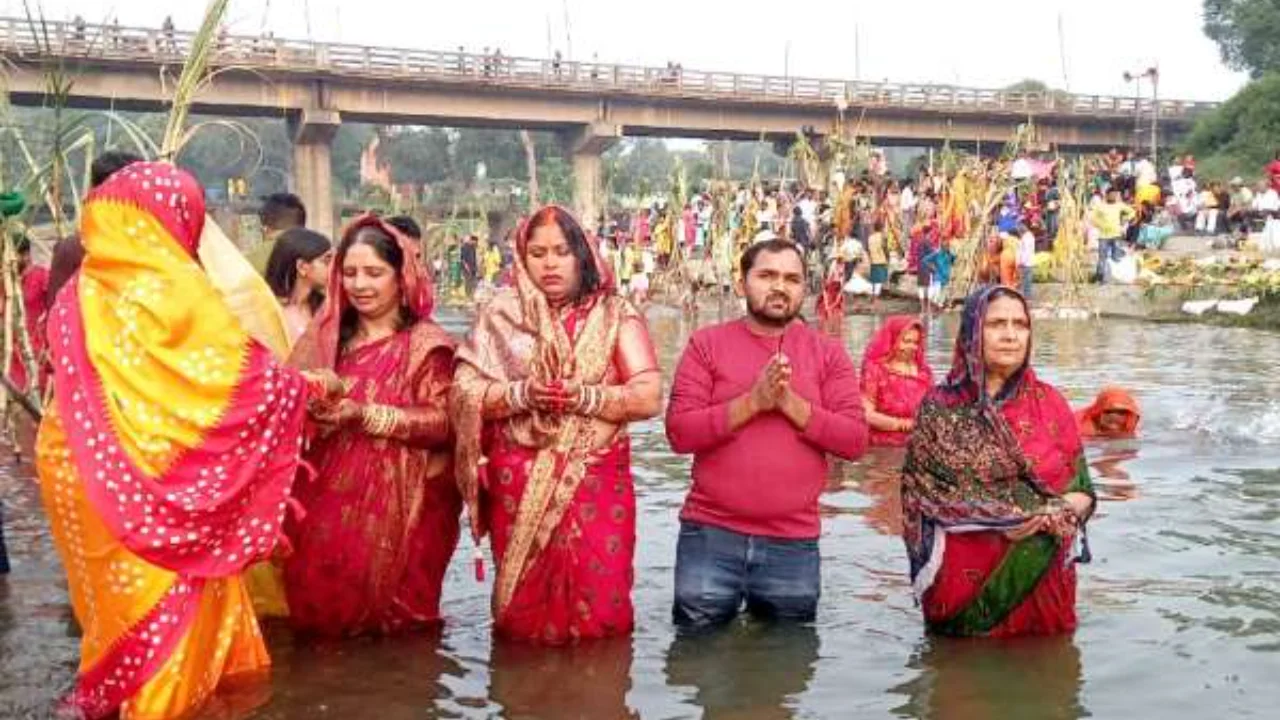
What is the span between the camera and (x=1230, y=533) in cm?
591

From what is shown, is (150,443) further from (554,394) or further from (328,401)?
(554,394)

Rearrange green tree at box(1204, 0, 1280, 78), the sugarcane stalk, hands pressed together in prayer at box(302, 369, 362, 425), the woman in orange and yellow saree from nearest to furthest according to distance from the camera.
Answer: the woman in orange and yellow saree → hands pressed together in prayer at box(302, 369, 362, 425) → the sugarcane stalk → green tree at box(1204, 0, 1280, 78)

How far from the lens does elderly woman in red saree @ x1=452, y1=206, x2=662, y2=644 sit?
13.4 ft

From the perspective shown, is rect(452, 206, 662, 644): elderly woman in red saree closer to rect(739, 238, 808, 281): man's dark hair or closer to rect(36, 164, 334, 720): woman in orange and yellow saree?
rect(739, 238, 808, 281): man's dark hair

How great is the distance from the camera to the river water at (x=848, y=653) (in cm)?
396

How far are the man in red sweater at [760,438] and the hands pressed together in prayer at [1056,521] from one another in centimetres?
52

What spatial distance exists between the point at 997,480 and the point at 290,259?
2.62 metres

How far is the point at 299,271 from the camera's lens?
5109mm

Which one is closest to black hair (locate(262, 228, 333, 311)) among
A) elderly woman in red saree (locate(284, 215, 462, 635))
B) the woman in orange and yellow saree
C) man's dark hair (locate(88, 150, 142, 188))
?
man's dark hair (locate(88, 150, 142, 188))

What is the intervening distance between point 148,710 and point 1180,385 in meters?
9.19

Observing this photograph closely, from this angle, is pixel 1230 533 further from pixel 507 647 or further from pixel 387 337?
pixel 387 337

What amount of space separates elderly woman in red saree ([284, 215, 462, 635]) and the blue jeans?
2.58ft

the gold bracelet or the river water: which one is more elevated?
the gold bracelet

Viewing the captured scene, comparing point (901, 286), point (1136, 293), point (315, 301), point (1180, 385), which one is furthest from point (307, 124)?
point (315, 301)
